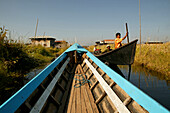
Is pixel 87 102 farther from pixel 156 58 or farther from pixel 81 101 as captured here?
pixel 156 58

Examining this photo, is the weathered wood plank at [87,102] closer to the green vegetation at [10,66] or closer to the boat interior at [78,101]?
the boat interior at [78,101]

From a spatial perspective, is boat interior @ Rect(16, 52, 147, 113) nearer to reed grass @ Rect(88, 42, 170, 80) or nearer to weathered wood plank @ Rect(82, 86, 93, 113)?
weathered wood plank @ Rect(82, 86, 93, 113)

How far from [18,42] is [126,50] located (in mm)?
6248

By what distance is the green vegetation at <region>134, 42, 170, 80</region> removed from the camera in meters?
7.12

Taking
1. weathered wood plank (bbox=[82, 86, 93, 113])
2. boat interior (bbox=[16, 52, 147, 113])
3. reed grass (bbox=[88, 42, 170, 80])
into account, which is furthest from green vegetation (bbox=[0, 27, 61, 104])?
reed grass (bbox=[88, 42, 170, 80])

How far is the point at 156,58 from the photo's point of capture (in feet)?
27.3

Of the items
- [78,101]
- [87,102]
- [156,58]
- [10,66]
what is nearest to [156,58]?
[156,58]

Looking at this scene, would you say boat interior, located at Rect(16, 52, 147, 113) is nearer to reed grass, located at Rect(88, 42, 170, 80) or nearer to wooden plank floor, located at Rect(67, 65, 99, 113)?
wooden plank floor, located at Rect(67, 65, 99, 113)

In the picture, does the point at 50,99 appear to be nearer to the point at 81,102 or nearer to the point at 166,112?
the point at 81,102

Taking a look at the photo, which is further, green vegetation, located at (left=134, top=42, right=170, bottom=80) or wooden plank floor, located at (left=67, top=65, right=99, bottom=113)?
green vegetation, located at (left=134, top=42, right=170, bottom=80)

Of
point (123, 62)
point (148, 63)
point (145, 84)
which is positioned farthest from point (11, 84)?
point (148, 63)

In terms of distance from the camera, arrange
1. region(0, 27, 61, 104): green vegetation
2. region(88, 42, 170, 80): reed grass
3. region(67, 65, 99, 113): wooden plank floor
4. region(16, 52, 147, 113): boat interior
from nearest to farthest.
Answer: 1. region(16, 52, 147, 113): boat interior
2. region(67, 65, 99, 113): wooden plank floor
3. region(0, 27, 61, 104): green vegetation
4. region(88, 42, 170, 80): reed grass

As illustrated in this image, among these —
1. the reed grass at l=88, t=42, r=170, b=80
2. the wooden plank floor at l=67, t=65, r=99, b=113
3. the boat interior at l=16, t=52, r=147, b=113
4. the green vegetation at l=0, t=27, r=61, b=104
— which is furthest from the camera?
the reed grass at l=88, t=42, r=170, b=80

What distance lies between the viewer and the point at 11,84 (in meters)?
3.88
